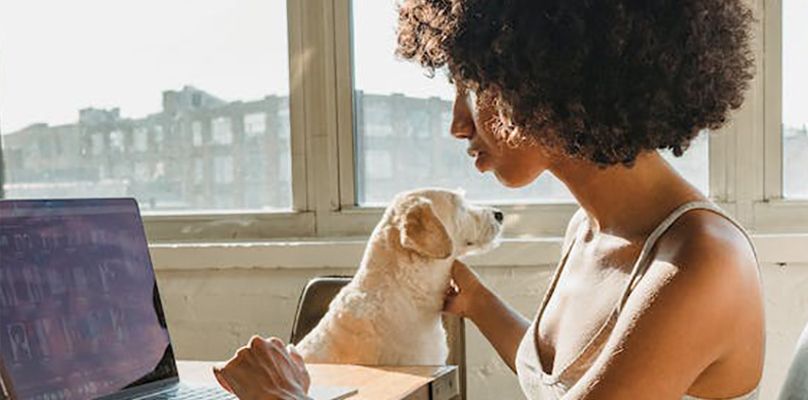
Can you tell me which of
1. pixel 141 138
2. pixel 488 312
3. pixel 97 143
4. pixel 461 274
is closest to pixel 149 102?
pixel 141 138

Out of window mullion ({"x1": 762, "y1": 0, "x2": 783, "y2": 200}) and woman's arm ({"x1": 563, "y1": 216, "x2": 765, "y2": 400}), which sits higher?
window mullion ({"x1": 762, "y1": 0, "x2": 783, "y2": 200})

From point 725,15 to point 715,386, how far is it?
0.41 meters

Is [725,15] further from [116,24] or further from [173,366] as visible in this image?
[116,24]

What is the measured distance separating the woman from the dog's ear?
68 cm

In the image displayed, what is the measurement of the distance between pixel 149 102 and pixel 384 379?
61.4 inches

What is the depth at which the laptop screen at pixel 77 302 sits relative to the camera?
1050 millimetres

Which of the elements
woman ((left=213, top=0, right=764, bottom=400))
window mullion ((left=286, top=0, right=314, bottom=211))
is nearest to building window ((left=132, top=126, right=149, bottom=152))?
window mullion ((left=286, top=0, right=314, bottom=211))

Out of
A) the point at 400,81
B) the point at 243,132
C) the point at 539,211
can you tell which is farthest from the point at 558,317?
the point at 243,132

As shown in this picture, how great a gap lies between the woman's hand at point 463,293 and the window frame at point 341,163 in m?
0.69

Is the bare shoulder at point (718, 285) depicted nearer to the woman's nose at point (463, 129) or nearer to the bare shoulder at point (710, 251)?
the bare shoulder at point (710, 251)

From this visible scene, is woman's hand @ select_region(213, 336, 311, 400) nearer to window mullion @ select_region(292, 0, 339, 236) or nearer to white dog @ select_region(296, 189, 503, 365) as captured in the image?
white dog @ select_region(296, 189, 503, 365)

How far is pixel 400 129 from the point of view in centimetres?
244

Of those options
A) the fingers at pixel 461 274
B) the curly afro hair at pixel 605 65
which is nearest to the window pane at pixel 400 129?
the fingers at pixel 461 274

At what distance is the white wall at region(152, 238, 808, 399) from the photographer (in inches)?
84.2
